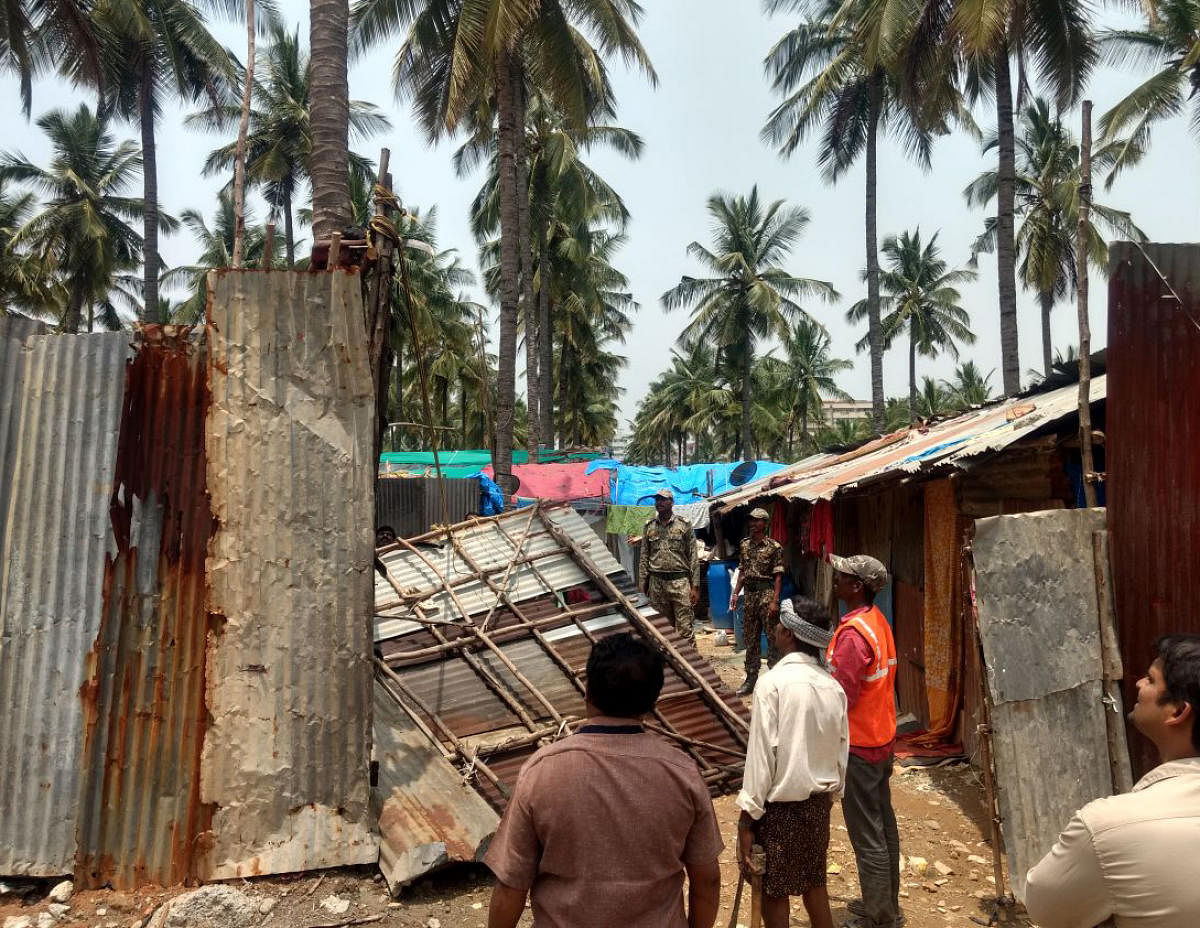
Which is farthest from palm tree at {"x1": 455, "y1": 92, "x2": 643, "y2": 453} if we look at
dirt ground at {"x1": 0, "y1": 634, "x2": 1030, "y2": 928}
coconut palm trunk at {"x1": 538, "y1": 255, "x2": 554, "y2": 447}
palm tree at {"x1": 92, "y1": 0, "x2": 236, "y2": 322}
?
dirt ground at {"x1": 0, "y1": 634, "x2": 1030, "y2": 928}

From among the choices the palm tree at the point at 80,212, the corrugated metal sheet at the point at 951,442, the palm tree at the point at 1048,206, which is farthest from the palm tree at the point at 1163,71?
the palm tree at the point at 80,212

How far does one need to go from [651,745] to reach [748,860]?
59.8 inches

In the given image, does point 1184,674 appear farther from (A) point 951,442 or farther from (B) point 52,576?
(A) point 951,442

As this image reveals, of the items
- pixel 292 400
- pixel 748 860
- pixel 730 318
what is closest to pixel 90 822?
pixel 292 400

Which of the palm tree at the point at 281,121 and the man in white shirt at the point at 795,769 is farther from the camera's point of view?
the palm tree at the point at 281,121

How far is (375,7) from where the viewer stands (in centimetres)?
1608

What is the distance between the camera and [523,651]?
557 centimetres

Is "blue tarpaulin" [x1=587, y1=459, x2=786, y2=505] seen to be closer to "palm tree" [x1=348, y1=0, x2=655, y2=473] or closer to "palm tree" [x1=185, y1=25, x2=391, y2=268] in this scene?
"palm tree" [x1=348, y1=0, x2=655, y2=473]

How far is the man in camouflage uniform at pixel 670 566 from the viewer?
8961mm

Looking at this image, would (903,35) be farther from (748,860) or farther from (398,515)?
(748,860)

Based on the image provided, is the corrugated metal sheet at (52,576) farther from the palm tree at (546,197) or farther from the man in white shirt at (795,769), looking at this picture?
the palm tree at (546,197)

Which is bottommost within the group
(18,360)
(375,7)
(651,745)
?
(651,745)

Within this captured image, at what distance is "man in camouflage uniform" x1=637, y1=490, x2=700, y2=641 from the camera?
353 inches

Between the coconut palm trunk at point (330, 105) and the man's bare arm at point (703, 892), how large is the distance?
5804 millimetres
